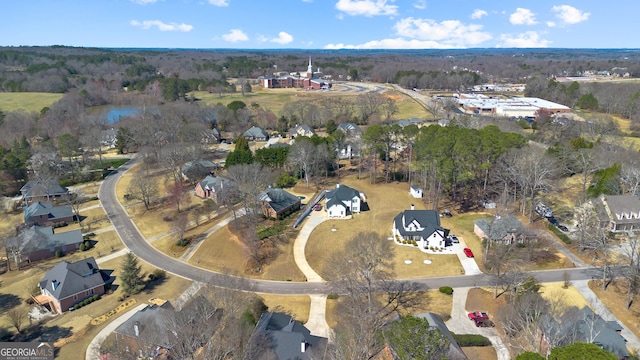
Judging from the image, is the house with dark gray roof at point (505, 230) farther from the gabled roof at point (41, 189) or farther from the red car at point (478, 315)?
the gabled roof at point (41, 189)

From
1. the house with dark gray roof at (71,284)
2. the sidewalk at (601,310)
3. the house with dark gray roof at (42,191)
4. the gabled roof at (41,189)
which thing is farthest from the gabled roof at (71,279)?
the sidewalk at (601,310)

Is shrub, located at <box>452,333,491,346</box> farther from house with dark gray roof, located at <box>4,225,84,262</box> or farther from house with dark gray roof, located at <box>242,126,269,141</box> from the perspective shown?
house with dark gray roof, located at <box>242,126,269,141</box>

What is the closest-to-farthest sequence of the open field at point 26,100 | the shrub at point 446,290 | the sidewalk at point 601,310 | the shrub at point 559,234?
1. the sidewalk at point 601,310
2. the shrub at point 446,290
3. the shrub at point 559,234
4. the open field at point 26,100

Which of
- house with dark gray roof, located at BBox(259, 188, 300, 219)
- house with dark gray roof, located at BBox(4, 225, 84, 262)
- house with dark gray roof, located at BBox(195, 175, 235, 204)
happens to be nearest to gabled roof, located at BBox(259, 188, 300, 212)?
house with dark gray roof, located at BBox(259, 188, 300, 219)

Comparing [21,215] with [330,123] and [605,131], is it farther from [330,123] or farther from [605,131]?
[605,131]

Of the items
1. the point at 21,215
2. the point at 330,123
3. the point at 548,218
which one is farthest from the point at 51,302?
the point at 330,123

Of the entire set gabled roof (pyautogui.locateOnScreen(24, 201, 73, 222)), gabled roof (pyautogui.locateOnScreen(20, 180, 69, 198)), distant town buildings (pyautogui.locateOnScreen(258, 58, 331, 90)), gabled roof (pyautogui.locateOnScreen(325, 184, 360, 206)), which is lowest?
gabled roof (pyautogui.locateOnScreen(24, 201, 73, 222))
